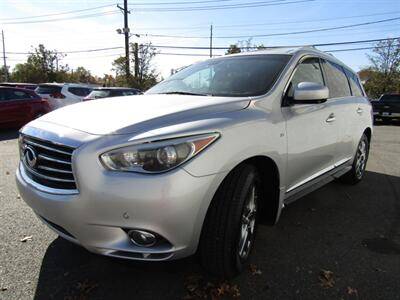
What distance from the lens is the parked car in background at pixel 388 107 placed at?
19.8m

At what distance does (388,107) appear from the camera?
19938 millimetres

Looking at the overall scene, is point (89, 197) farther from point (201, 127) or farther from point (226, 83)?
point (226, 83)

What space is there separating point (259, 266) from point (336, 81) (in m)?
2.65

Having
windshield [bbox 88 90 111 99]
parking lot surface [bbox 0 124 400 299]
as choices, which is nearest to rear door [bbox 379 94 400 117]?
windshield [bbox 88 90 111 99]

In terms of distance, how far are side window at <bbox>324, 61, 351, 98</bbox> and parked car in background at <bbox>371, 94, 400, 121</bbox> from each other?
16.5 meters

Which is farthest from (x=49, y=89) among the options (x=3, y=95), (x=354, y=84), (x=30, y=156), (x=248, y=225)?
(x=248, y=225)

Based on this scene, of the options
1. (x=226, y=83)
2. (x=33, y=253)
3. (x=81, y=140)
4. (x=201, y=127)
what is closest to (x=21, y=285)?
(x=33, y=253)

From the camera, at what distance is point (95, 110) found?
311cm

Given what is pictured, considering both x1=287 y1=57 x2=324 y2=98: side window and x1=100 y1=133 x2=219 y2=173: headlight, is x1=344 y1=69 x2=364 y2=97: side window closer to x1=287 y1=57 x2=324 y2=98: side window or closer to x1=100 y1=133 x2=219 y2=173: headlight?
x1=287 y1=57 x2=324 y2=98: side window

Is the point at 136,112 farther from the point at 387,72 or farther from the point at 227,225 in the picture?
the point at 387,72

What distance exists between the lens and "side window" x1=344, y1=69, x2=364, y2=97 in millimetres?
5398

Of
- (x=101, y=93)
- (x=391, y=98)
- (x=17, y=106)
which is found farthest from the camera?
(x=391, y=98)

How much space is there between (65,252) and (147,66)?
3927cm

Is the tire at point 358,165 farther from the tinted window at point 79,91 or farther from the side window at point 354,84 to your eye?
the tinted window at point 79,91
